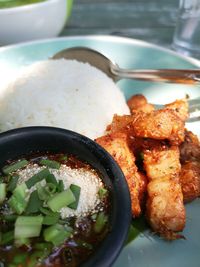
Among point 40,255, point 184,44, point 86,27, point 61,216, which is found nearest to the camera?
point 40,255

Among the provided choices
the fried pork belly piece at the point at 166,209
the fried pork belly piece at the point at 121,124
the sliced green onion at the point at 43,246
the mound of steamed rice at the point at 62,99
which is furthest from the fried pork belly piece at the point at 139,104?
the sliced green onion at the point at 43,246

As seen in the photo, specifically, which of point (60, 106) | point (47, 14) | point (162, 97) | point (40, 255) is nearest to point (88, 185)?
point (40, 255)

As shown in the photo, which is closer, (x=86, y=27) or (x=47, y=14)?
(x=47, y=14)

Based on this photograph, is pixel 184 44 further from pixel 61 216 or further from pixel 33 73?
pixel 61 216

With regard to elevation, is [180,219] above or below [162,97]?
below

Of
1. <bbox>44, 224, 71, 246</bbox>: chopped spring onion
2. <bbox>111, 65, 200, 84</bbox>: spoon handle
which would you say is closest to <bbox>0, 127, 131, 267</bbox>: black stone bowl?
<bbox>44, 224, 71, 246</bbox>: chopped spring onion

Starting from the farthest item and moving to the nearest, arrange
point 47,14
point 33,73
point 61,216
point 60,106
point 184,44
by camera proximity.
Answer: point 184,44
point 47,14
point 33,73
point 60,106
point 61,216

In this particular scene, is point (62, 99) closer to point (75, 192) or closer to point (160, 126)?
point (160, 126)
